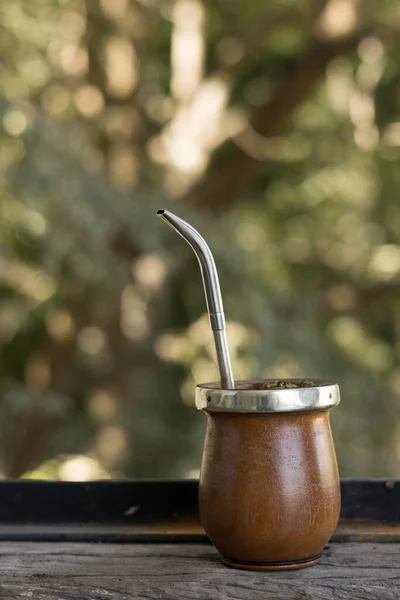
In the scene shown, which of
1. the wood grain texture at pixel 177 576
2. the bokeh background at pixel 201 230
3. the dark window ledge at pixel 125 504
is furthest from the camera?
the bokeh background at pixel 201 230

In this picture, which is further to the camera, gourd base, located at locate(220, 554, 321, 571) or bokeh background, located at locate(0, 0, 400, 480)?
bokeh background, located at locate(0, 0, 400, 480)

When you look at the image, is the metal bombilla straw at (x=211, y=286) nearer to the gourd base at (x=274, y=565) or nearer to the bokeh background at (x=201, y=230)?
the gourd base at (x=274, y=565)

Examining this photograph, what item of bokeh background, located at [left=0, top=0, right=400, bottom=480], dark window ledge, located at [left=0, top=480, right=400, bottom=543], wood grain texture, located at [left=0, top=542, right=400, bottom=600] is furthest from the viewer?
Answer: bokeh background, located at [left=0, top=0, right=400, bottom=480]

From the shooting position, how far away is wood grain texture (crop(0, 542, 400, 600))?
0.58 metres

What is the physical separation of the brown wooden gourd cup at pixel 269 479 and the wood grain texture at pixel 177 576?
0.07 feet

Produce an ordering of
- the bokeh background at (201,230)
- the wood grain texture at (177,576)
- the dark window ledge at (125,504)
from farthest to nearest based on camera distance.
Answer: the bokeh background at (201,230) → the dark window ledge at (125,504) → the wood grain texture at (177,576)

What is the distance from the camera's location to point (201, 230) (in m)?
2.42

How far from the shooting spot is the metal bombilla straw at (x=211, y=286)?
0.63 m

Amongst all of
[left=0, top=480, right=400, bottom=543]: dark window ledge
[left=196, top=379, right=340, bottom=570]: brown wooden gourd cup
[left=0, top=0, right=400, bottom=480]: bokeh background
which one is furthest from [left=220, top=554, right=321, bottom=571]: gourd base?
[left=0, top=0, right=400, bottom=480]: bokeh background

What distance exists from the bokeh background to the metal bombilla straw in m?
1.65

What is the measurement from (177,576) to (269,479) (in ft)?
0.34

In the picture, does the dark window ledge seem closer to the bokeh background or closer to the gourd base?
the gourd base

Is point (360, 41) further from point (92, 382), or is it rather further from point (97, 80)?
point (92, 382)

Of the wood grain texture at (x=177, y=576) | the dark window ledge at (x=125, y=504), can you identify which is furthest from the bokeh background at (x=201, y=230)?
the wood grain texture at (x=177, y=576)
